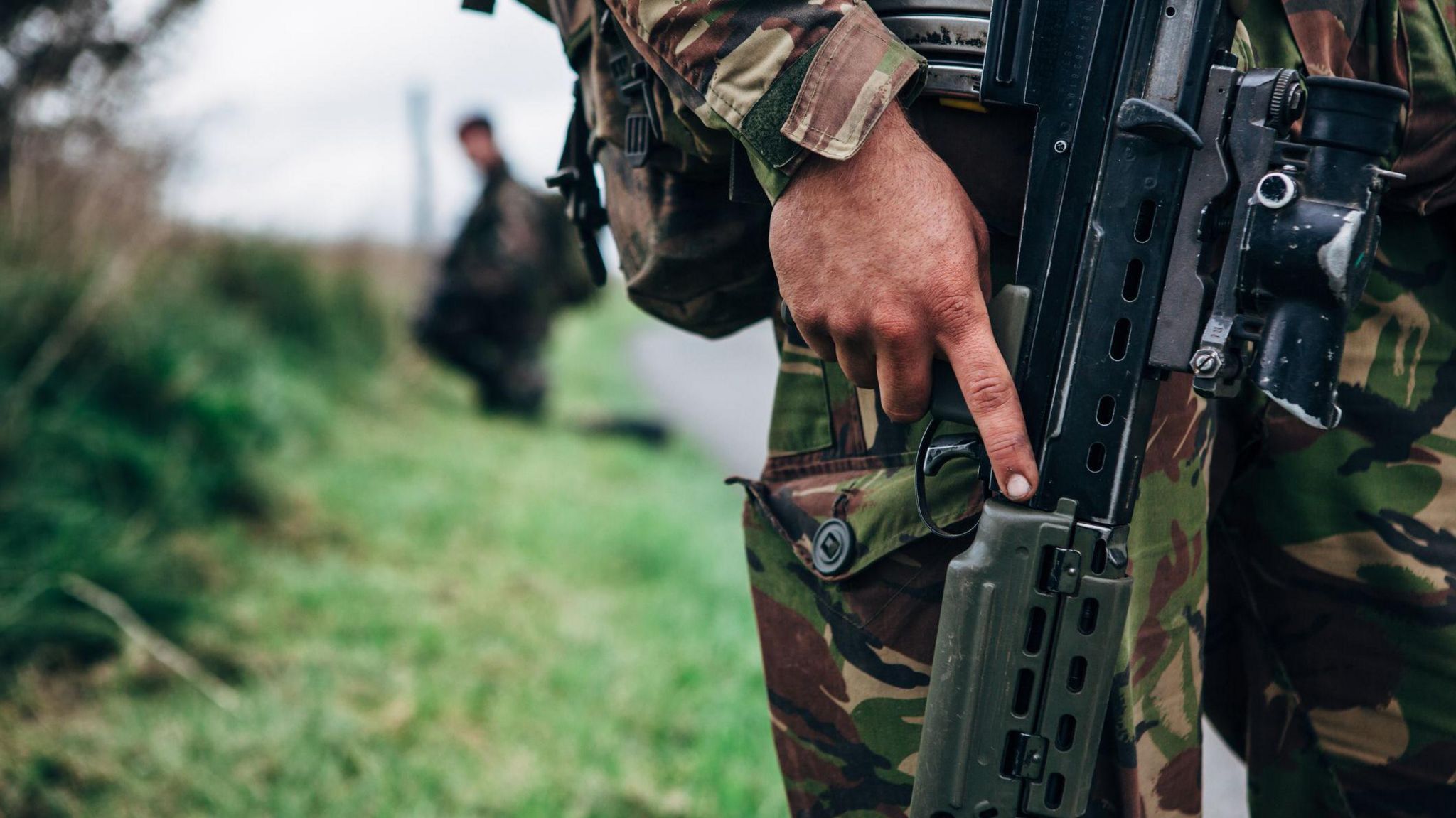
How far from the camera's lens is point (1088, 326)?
0.99m

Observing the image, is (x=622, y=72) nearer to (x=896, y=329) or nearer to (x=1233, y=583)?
(x=896, y=329)

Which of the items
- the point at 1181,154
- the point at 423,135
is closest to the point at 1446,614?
the point at 1181,154

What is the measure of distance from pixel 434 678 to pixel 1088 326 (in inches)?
90.5

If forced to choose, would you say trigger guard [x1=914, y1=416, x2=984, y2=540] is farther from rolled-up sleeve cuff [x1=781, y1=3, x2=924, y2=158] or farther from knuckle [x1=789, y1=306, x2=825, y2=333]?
rolled-up sleeve cuff [x1=781, y1=3, x2=924, y2=158]

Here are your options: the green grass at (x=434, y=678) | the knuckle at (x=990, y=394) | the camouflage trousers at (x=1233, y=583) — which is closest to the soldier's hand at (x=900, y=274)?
the knuckle at (x=990, y=394)

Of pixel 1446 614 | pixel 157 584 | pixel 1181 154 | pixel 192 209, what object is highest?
pixel 1181 154

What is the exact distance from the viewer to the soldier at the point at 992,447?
96 centimetres

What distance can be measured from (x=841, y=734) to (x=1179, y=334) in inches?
19.3

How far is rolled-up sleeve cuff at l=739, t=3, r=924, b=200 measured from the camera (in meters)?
0.95

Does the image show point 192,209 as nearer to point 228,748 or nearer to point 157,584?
point 157,584

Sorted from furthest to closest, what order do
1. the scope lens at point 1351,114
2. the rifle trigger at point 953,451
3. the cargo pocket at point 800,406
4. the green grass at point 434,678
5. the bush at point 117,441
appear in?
1. the bush at point 117,441
2. the green grass at point 434,678
3. the cargo pocket at point 800,406
4. the rifle trigger at point 953,451
5. the scope lens at point 1351,114

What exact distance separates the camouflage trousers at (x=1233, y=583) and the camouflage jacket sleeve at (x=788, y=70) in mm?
251

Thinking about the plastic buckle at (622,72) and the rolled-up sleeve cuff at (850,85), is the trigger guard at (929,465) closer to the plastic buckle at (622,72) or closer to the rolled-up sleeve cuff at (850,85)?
the rolled-up sleeve cuff at (850,85)

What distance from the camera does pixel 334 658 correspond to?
115 inches
